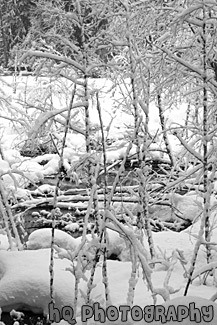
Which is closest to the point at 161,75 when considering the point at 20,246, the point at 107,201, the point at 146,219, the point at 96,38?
the point at 96,38

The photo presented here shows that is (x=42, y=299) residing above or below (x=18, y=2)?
below

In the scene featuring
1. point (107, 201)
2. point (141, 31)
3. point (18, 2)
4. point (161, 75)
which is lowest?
point (107, 201)

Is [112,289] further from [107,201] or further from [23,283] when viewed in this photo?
[107,201]

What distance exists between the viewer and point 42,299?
539 cm

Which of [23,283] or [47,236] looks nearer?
[23,283]

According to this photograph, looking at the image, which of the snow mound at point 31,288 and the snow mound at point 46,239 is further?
the snow mound at point 46,239

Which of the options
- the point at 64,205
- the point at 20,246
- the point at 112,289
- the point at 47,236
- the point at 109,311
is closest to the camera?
the point at 109,311

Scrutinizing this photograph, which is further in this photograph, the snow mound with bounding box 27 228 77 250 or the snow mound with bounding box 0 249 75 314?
the snow mound with bounding box 27 228 77 250

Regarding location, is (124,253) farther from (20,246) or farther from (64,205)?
(64,205)

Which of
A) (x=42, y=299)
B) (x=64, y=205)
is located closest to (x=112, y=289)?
(x=42, y=299)

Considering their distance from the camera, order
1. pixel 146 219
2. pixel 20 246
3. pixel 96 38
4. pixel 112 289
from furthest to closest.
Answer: pixel 20 246 < pixel 146 219 < pixel 96 38 < pixel 112 289

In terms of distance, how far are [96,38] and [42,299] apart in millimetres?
3095

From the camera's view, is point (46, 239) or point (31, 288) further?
point (46, 239)

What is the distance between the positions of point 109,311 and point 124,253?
3432 mm
